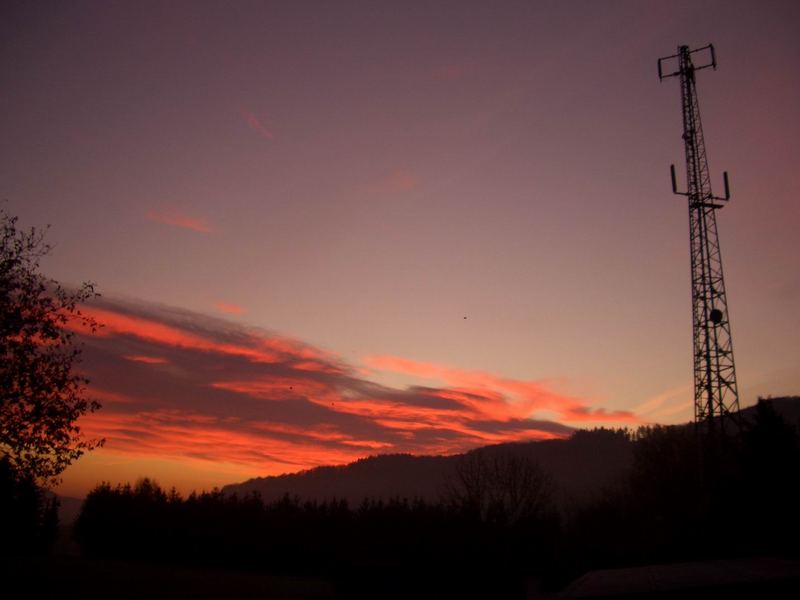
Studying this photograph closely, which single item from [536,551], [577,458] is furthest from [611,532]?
[577,458]

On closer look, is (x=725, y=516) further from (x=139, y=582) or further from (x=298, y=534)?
(x=139, y=582)

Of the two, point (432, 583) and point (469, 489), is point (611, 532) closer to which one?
point (469, 489)

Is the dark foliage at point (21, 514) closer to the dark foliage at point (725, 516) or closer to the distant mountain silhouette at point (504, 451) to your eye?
the dark foliage at point (725, 516)

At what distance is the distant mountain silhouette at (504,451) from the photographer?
143375 mm

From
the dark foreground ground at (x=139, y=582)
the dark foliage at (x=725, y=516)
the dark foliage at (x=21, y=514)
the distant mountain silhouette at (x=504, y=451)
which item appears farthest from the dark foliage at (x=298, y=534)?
the distant mountain silhouette at (x=504, y=451)

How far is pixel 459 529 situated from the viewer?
1674 inches

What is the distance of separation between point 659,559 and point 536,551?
31.6 ft

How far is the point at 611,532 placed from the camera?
172ft

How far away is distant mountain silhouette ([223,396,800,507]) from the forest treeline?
8267 centimetres

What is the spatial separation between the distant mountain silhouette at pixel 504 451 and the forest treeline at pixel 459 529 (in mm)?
82668

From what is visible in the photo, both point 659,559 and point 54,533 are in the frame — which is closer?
point 659,559

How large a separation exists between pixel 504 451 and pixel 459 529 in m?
86.6

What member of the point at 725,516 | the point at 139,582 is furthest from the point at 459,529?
the point at 139,582

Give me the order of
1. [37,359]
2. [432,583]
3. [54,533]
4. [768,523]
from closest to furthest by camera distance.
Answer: [37,359] < [432,583] < [768,523] < [54,533]
